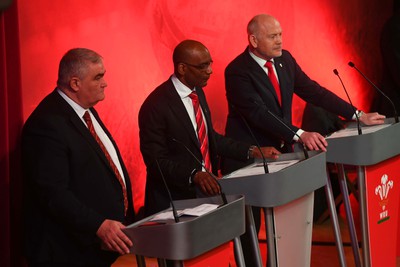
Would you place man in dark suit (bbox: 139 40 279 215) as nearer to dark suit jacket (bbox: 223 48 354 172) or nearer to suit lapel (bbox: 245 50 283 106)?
dark suit jacket (bbox: 223 48 354 172)

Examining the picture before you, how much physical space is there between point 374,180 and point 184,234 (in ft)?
5.86

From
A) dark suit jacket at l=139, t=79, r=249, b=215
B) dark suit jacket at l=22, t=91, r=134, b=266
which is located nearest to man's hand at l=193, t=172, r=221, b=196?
dark suit jacket at l=139, t=79, r=249, b=215

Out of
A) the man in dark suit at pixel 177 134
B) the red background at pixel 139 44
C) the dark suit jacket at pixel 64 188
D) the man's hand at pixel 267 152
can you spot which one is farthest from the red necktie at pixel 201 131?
the red background at pixel 139 44

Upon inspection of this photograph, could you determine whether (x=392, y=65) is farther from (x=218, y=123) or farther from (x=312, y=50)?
(x=218, y=123)

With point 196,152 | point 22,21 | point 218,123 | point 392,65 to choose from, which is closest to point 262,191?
point 196,152

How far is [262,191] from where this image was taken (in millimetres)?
3602

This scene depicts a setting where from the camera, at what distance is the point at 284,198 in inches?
143

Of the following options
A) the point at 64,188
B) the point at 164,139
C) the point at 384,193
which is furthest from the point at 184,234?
the point at 384,193

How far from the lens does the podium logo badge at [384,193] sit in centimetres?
446

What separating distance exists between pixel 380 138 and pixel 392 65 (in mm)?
2672

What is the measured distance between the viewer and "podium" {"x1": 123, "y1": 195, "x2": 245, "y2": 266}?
2.92 metres

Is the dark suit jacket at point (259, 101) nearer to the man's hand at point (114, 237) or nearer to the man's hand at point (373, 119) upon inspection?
the man's hand at point (373, 119)

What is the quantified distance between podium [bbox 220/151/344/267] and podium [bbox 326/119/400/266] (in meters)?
0.38

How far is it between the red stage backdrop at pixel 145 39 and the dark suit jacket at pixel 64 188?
1.38 meters
